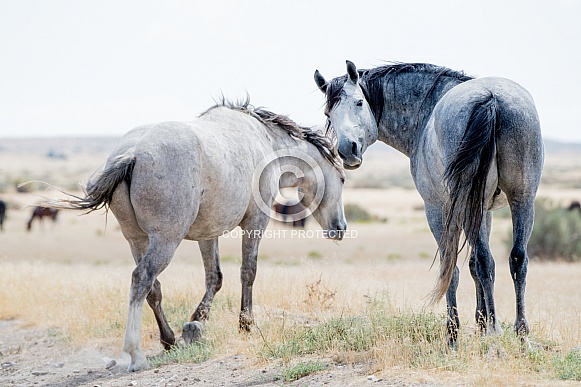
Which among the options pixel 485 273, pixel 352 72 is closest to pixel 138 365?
pixel 485 273

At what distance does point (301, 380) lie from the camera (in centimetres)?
509

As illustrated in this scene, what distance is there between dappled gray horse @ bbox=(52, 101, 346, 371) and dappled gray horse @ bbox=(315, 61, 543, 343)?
1311 millimetres

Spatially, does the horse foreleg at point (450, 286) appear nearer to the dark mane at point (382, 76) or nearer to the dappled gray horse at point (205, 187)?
the dark mane at point (382, 76)

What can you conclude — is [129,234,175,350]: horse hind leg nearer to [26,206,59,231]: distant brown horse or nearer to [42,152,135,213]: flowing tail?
[42,152,135,213]: flowing tail

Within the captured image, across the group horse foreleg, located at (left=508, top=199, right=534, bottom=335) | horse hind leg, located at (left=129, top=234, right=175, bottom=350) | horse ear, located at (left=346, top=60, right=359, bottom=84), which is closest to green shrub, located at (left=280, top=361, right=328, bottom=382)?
horse foreleg, located at (left=508, top=199, right=534, bottom=335)

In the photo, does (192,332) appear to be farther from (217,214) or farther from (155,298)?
(217,214)

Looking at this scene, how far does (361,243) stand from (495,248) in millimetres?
5613

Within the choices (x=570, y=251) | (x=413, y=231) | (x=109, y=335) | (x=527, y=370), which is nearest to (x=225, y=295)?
(x=109, y=335)

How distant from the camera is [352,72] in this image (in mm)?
6074

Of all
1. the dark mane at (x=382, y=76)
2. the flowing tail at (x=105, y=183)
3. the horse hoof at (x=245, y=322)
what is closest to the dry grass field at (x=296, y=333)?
the horse hoof at (x=245, y=322)

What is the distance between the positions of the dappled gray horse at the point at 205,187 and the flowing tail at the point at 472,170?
2.38 m

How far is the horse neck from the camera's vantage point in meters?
6.20

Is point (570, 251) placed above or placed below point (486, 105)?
below

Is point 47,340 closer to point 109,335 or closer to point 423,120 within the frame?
point 109,335
